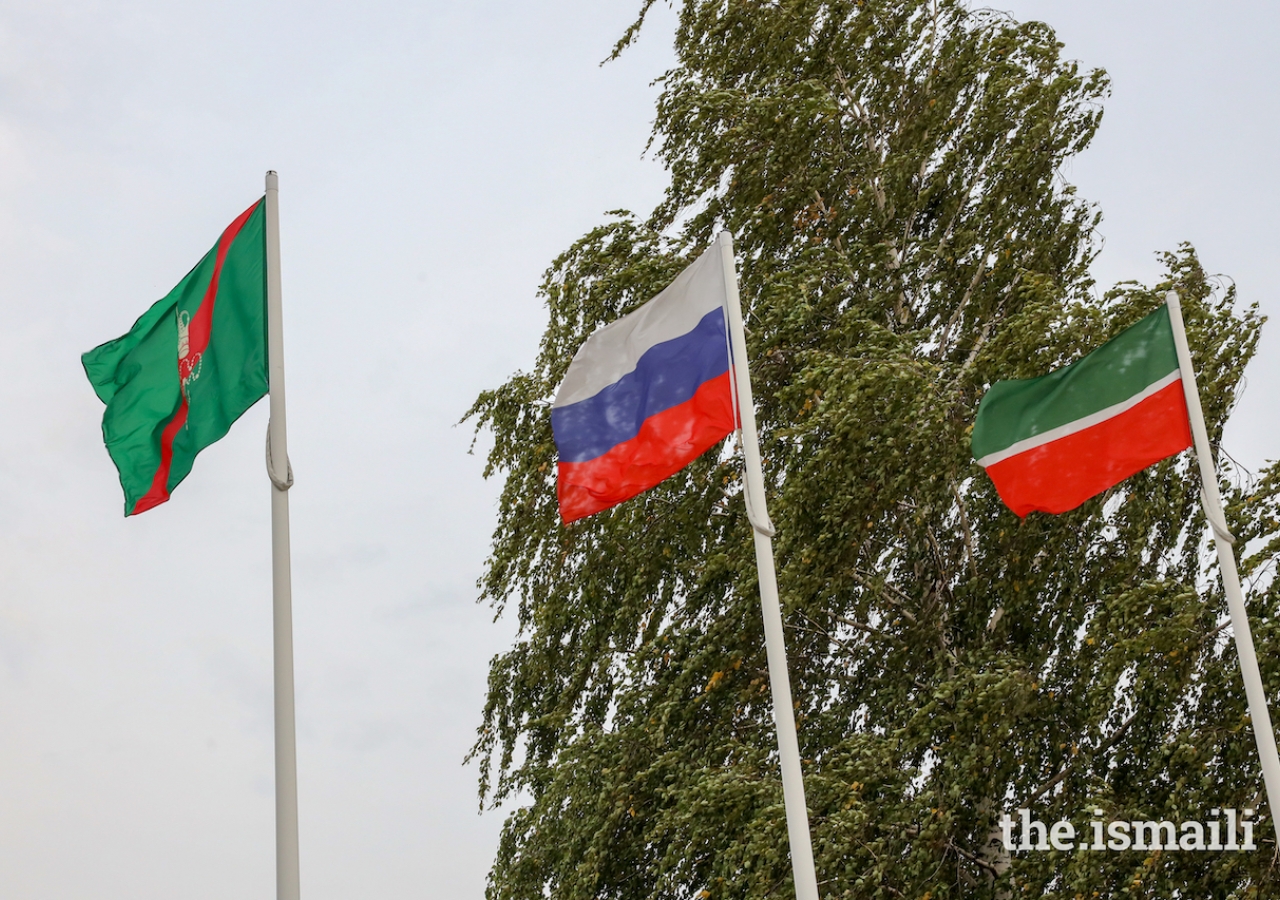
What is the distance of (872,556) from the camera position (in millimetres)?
11242

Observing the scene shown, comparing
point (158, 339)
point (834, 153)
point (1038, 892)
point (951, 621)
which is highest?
point (834, 153)

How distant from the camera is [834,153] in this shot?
12.9 m

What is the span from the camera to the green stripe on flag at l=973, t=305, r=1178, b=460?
7680mm

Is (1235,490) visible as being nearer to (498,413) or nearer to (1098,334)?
(1098,334)

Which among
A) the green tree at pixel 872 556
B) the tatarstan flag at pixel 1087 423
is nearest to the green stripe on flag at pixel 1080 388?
the tatarstan flag at pixel 1087 423

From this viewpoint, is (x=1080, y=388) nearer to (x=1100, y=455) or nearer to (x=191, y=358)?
(x=1100, y=455)

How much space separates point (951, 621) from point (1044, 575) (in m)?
1.07

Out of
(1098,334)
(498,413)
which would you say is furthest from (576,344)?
(1098,334)

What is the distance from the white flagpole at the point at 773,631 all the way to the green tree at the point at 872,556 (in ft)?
9.04

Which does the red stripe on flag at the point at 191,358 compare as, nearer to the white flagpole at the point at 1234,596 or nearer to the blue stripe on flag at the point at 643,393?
the blue stripe on flag at the point at 643,393

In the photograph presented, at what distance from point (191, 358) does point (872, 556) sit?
6.28 meters

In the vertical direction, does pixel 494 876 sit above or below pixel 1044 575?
below

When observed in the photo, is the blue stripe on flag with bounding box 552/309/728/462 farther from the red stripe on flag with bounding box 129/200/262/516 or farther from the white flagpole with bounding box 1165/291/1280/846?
the white flagpole with bounding box 1165/291/1280/846

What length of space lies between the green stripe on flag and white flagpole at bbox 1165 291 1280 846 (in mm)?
93
